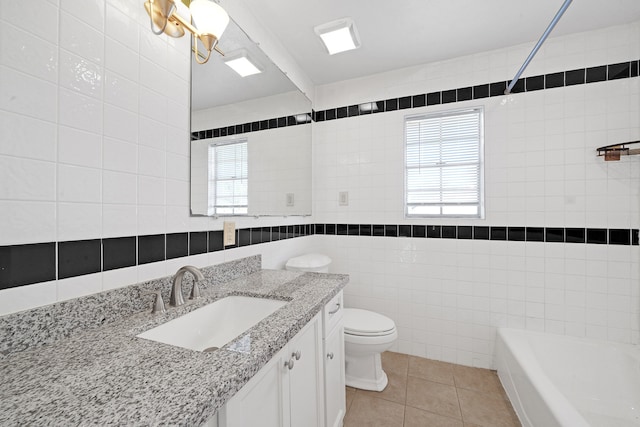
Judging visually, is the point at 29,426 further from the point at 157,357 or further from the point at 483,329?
the point at 483,329

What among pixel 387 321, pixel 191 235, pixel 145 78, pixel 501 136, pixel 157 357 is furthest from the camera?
pixel 501 136

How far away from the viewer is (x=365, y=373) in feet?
6.04

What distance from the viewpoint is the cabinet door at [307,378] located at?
3.13 feet

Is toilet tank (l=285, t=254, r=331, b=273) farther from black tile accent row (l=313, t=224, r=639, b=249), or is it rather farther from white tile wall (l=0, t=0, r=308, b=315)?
white tile wall (l=0, t=0, r=308, b=315)

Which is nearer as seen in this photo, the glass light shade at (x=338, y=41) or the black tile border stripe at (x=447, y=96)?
the black tile border stripe at (x=447, y=96)

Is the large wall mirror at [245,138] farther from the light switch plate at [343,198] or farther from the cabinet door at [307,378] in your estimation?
the cabinet door at [307,378]

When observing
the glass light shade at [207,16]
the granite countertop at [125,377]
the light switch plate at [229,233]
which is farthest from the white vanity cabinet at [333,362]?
the glass light shade at [207,16]

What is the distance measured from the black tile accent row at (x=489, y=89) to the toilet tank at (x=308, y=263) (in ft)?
4.49

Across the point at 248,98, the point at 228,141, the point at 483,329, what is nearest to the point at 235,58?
the point at 248,98

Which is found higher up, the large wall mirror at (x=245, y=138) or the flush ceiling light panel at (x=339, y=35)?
the flush ceiling light panel at (x=339, y=35)

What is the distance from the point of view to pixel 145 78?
101 centimetres

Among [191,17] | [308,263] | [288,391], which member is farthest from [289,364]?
[191,17]

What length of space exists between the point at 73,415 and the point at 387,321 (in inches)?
68.6

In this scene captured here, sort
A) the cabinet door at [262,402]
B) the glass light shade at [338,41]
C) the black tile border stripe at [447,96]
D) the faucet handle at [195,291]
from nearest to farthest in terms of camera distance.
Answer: the cabinet door at [262,402], the faucet handle at [195,291], the black tile border stripe at [447,96], the glass light shade at [338,41]
